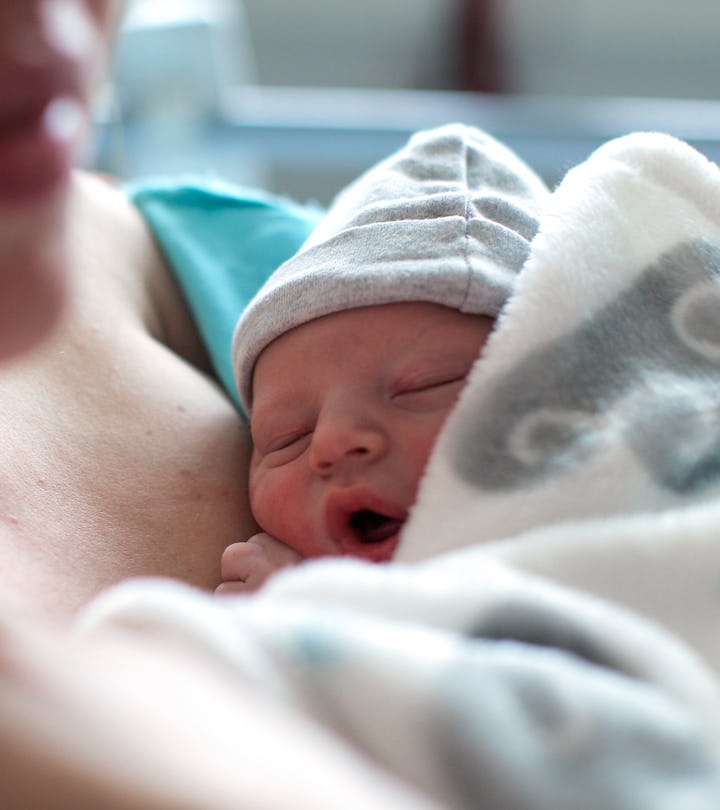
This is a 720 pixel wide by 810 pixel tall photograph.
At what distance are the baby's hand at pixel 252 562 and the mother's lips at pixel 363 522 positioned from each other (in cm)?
4

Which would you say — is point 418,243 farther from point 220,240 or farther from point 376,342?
point 220,240

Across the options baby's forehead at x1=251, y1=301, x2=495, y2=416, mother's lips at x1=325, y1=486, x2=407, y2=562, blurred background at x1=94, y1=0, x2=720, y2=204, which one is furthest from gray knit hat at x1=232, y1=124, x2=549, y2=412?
blurred background at x1=94, y1=0, x2=720, y2=204

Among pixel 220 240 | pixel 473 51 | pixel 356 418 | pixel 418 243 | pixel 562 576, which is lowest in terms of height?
pixel 562 576

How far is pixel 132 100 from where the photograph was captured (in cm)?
164

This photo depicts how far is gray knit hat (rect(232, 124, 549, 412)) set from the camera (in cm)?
71

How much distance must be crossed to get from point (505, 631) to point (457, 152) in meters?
0.42

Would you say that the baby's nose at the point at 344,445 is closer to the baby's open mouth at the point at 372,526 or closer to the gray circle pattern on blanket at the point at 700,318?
the baby's open mouth at the point at 372,526

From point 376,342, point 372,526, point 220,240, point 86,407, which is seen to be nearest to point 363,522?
point 372,526

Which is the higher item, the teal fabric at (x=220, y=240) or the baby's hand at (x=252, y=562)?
the teal fabric at (x=220, y=240)

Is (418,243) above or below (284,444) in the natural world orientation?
A: above

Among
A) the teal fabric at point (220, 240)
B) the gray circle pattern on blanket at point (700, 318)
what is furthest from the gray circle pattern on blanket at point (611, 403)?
the teal fabric at point (220, 240)

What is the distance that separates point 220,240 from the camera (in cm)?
104

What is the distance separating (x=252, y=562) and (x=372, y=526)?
0.25 ft

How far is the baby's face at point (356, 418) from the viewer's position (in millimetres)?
676
